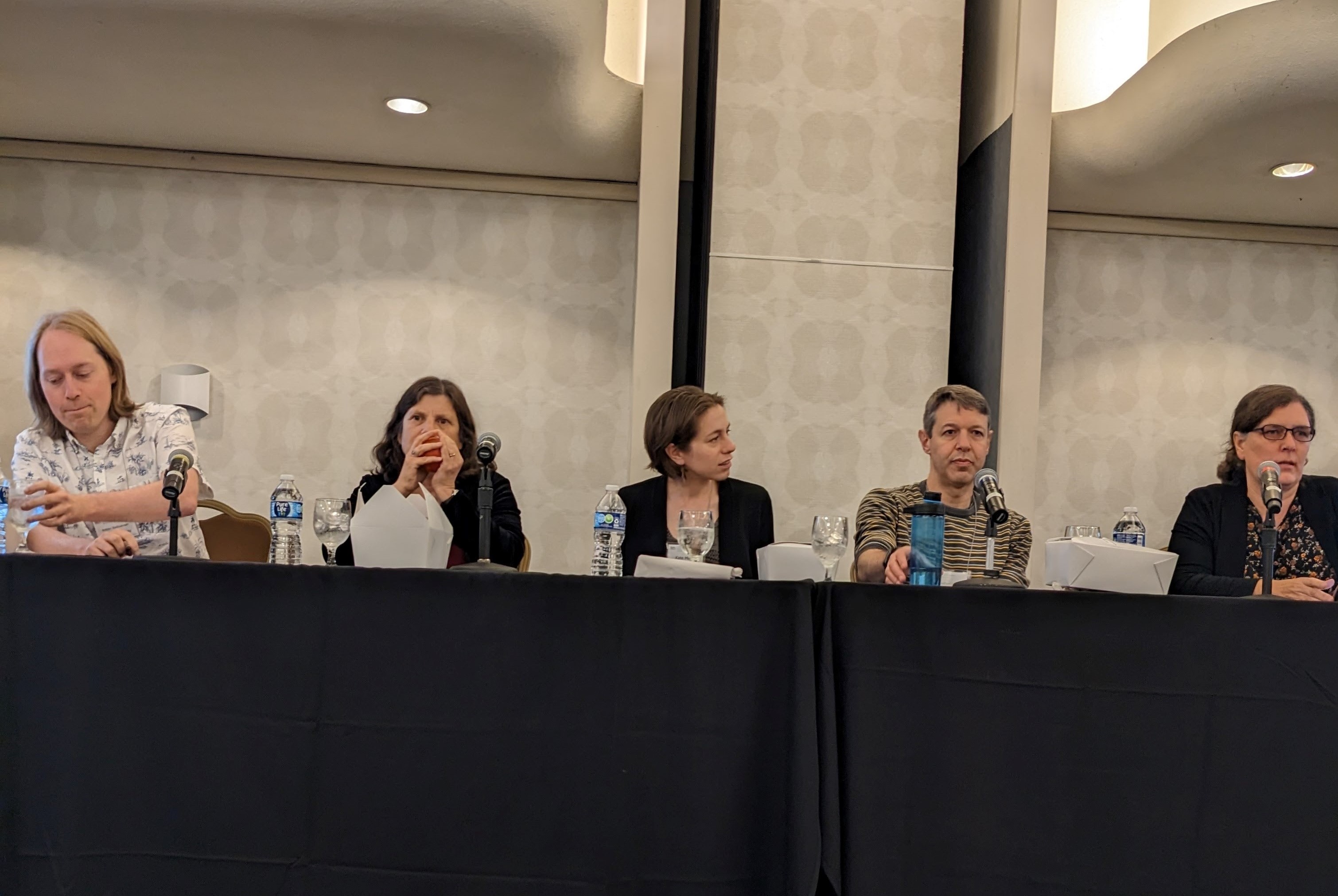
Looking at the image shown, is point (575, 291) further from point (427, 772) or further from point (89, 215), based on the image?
point (427, 772)

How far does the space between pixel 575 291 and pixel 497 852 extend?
3693 mm

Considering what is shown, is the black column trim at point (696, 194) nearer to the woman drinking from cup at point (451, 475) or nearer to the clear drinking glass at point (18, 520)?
the woman drinking from cup at point (451, 475)

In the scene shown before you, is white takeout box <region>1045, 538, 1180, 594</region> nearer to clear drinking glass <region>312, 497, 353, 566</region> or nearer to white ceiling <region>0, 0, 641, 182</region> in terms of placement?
clear drinking glass <region>312, 497, 353, 566</region>

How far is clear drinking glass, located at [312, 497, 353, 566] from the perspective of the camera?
2014 millimetres

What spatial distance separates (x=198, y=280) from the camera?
470cm

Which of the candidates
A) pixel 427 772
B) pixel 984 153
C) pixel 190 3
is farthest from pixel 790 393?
pixel 427 772

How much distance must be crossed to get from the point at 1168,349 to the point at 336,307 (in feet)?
12.8

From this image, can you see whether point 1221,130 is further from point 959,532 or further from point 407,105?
point 407,105

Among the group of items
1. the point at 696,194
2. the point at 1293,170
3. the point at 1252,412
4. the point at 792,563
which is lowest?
the point at 792,563

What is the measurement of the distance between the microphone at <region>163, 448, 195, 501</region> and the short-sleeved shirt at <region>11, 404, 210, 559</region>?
40cm

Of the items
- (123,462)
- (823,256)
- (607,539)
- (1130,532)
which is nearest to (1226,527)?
(1130,532)

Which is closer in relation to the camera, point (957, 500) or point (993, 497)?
point (993, 497)

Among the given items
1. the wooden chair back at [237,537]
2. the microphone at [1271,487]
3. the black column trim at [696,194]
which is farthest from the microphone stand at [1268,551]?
the wooden chair back at [237,537]

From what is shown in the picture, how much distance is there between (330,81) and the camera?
148 inches
